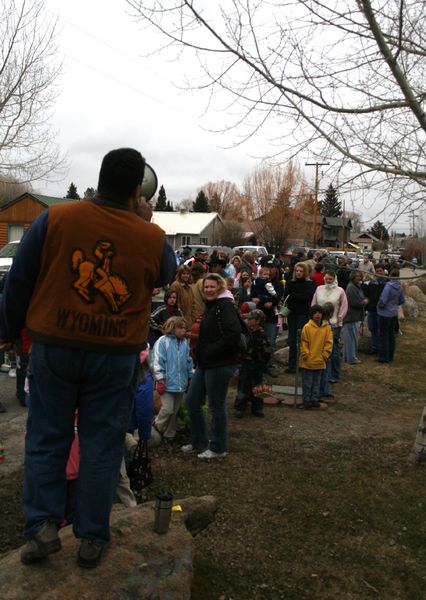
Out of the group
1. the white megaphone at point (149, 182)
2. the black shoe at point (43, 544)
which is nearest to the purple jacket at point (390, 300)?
the white megaphone at point (149, 182)

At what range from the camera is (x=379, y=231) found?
5504mm

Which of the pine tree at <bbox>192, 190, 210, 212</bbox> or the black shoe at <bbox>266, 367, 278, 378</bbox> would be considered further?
the pine tree at <bbox>192, 190, 210, 212</bbox>

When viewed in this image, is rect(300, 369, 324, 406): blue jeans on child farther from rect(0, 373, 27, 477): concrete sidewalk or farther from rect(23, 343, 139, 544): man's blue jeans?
rect(23, 343, 139, 544): man's blue jeans

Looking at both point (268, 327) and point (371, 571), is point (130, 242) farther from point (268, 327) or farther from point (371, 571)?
point (268, 327)

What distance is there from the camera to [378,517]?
167 inches

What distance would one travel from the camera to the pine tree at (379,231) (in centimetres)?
538

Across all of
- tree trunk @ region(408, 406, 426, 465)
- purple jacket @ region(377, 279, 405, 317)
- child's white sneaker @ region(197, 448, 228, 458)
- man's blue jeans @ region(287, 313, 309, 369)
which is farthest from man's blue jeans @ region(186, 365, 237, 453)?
purple jacket @ region(377, 279, 405, 317)

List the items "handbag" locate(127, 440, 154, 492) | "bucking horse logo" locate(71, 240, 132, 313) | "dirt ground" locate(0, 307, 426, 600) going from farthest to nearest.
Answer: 1. "handbag" locate(127, 440, 154, 492)
2. "dirt ground" locate(0, 307, 426, 600)
3. "bucking horse logo" locate(71, 240, 132, 313)

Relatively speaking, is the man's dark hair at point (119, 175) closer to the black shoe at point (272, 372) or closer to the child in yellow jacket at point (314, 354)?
the child in yellow jacket at point (314, 354)

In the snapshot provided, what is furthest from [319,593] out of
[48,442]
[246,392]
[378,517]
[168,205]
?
[168,205]

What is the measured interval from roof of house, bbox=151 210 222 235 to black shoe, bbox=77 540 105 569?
173ft

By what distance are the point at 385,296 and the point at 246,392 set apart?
5093 mm

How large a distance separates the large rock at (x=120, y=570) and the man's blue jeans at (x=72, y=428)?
0.73ft

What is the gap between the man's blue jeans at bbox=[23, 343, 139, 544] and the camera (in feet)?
7.98
